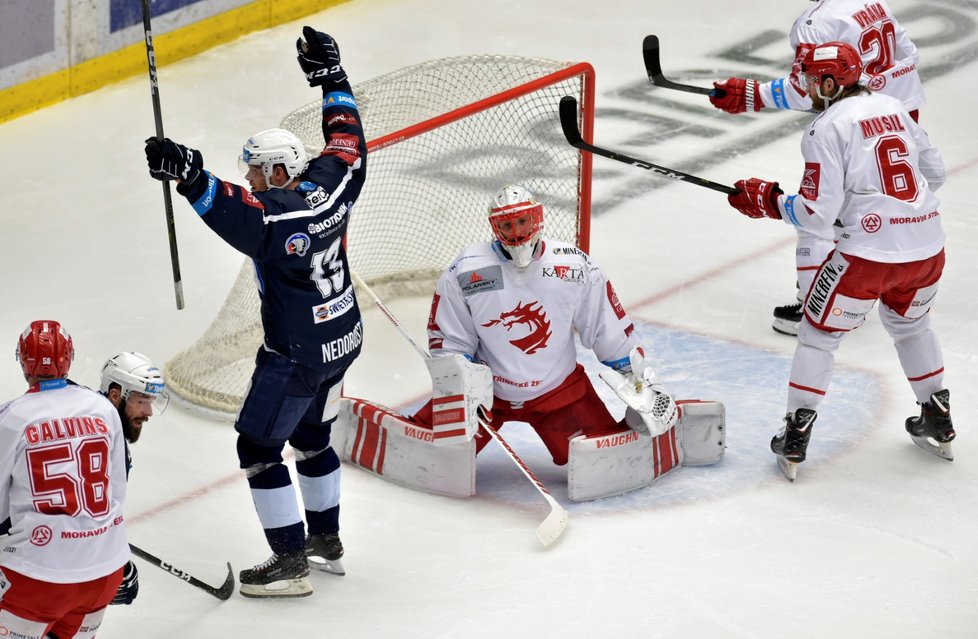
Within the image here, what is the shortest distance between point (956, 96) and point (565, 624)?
5.27 metres

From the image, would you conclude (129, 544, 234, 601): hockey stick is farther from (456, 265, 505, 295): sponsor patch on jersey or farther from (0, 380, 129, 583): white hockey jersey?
(456, 265, 505, 295): sponsor patch on jersey

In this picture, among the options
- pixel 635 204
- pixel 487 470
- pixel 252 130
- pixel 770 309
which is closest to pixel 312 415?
pixel 487 470

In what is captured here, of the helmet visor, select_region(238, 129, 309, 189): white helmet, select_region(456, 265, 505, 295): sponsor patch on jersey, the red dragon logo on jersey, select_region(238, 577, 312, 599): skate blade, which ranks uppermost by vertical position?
select_region(238, 129, 309, 189): white helmet

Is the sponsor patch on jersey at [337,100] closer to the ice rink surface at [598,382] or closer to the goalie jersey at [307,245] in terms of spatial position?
the goalie jersey at [307,245]

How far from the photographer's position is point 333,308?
440 centimetres

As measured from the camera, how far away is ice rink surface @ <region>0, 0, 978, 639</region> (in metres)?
4.44

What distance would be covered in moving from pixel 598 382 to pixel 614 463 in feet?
3.18

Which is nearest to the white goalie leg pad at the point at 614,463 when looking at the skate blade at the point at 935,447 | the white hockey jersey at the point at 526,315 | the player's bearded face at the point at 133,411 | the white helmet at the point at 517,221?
the white hockey jersey at the point at 526,315

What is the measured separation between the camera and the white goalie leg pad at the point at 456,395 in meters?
4.78

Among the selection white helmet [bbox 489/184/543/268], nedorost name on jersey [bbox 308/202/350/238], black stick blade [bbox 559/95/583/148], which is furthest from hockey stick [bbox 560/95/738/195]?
nedorost name on jersey [bbox 308/202/350/238]

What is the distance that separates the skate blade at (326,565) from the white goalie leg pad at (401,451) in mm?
487

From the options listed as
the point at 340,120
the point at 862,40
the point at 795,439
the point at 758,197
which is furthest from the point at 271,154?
the point at 862,40

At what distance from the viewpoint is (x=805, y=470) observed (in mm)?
5172

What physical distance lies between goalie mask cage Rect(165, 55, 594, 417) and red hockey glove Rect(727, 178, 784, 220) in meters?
1.31
